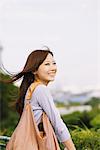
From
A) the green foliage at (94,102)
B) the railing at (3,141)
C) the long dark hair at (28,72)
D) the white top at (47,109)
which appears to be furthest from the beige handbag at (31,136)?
the green foliage at (94,102)

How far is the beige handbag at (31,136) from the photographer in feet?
9.80

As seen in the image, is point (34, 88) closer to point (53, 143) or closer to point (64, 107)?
point (53, 143)

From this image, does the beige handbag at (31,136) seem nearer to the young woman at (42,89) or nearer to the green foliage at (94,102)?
the young woman at (42,89)

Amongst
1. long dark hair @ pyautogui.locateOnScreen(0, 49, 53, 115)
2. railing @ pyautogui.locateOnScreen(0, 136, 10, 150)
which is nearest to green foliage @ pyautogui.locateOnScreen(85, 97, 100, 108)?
railing @ pyautogui.locateOnScreen(0, 136, 10, 150)

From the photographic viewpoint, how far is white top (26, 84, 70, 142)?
9.86 feet

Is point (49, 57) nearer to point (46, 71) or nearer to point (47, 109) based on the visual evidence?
point (46, 71)

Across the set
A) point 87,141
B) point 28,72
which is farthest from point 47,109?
point 87,141

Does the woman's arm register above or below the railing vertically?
above

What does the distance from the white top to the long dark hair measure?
124 mm

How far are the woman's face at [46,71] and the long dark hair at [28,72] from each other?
21mm

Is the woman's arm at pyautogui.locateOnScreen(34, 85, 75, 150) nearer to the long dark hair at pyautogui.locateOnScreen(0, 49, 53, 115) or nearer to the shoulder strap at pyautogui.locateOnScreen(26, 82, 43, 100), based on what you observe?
the shoulder strap at pyautogui.locateOnScreen(26, 82, 43, 100)

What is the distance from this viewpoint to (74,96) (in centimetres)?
1656

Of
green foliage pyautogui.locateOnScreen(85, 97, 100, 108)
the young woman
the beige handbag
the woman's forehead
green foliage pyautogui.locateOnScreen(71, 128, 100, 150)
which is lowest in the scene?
green foliage pyautogui.locateOnScreen(85, 97, 100, 108)

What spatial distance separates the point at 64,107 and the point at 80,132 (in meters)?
11.9
